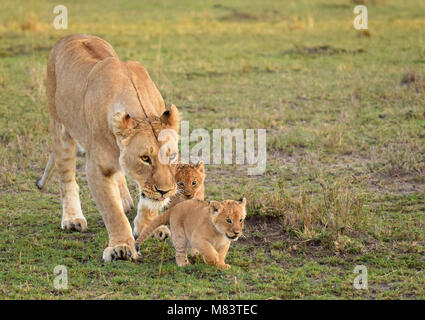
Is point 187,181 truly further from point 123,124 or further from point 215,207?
point 123,124

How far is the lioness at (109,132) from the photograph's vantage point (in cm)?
472

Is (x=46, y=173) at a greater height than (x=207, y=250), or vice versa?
(x=46, y=173)

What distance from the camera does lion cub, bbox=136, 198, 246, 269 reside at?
482 cm

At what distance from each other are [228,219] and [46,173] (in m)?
2.47

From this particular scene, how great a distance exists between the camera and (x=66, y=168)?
6.19m

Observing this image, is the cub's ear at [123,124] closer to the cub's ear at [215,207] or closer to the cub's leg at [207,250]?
the cub's ear at [215,207]

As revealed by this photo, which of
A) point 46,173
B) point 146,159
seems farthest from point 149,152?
point 46,173

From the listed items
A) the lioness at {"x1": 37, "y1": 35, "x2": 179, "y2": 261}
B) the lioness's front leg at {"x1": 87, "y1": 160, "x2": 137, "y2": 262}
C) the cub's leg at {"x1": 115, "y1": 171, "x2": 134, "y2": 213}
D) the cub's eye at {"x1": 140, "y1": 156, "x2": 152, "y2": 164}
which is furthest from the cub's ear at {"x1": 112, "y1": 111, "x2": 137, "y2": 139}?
the cub's leg at {"x1": 115, "y1": 171, "x2": 134, "y2": 213}

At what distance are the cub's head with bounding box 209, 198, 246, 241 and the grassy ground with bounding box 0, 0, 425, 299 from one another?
0.29 meters

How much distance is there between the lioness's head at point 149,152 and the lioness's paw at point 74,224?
4.40 ft

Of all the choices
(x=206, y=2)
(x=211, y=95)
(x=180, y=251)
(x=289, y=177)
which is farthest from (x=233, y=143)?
(x=206, y=2)

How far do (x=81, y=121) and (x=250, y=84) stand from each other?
5.54 meters

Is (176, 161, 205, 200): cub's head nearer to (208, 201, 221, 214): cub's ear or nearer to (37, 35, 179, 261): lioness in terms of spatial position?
(37, 35, 179, 261): lioness
